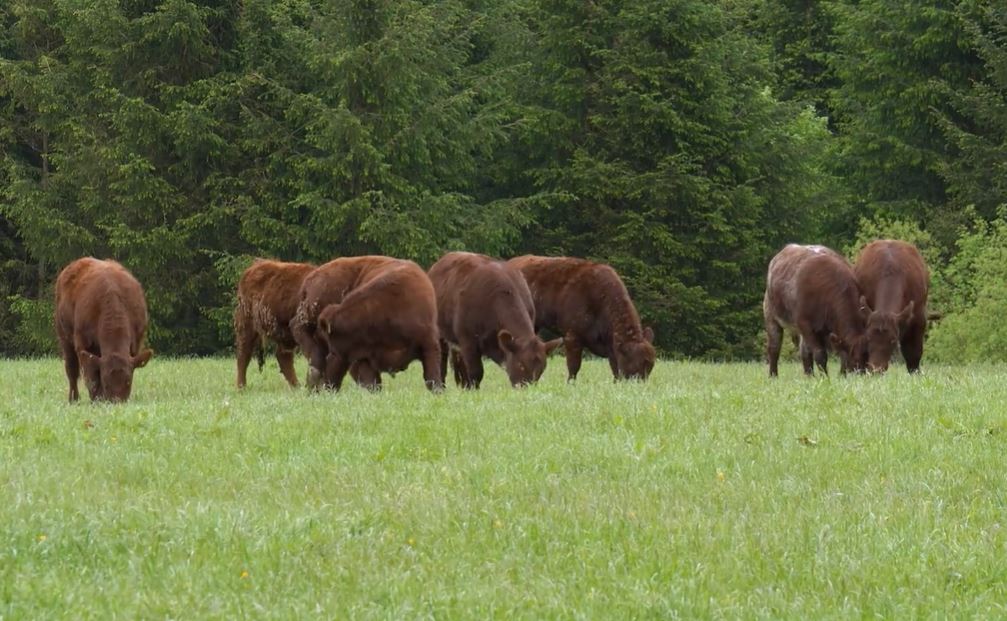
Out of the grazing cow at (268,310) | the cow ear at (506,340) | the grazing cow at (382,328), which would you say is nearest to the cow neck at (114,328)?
the grazing cow at (382,328)

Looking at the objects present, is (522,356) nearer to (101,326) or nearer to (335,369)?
(335,369)

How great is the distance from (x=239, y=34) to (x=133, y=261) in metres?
7.08

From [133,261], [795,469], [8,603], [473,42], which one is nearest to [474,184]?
[473,42]

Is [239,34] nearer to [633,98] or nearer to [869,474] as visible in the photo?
[633,98]

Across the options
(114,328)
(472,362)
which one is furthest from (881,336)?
(114,328)

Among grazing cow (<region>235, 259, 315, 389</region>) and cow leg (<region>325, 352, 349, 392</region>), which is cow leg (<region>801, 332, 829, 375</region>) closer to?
cow leg (<region>325, 352, 349, 392</region>)

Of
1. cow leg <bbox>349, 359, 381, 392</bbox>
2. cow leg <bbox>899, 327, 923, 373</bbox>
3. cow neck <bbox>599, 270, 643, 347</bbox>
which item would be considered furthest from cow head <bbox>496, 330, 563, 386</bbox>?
cow leg <bbox>899, 327, 923, 373</bbox>

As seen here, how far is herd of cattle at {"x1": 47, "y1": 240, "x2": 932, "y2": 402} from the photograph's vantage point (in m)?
16.8

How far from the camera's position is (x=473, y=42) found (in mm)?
44219

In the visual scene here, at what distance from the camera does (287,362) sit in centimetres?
2070

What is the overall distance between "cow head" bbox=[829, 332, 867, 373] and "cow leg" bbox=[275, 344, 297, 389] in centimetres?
720

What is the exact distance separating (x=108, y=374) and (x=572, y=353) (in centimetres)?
651

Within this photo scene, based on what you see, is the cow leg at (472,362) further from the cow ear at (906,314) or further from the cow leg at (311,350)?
the cow ear at (906,314)

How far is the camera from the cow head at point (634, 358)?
19594mm
